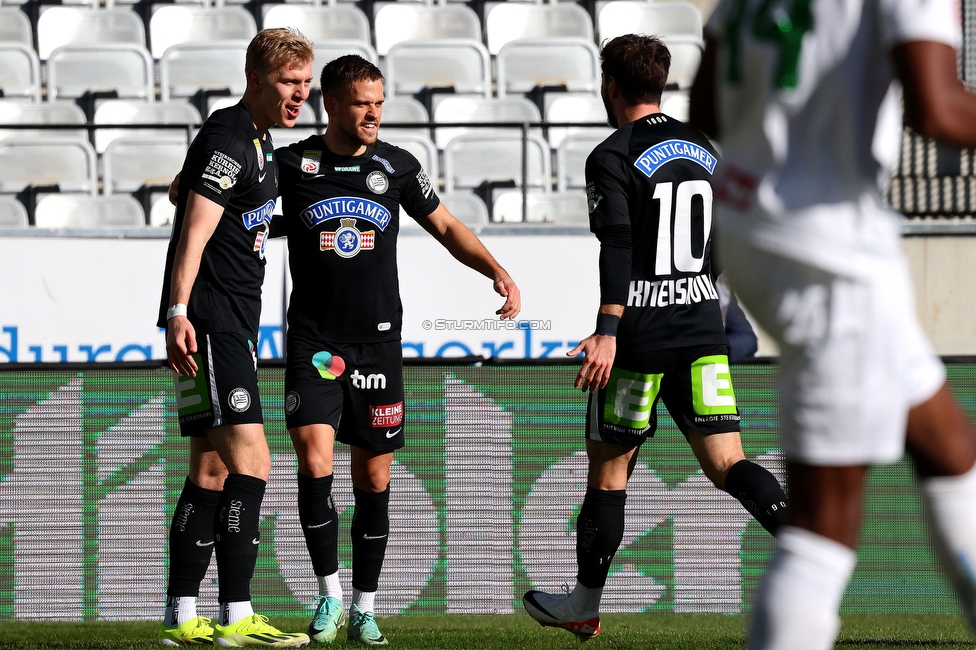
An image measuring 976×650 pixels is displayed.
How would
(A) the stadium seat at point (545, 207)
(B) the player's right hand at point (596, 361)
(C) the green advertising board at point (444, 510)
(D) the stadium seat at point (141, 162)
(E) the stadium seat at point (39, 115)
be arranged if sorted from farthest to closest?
(E) the stadium seat at point (39, 115) < (D) the stadium seat at point (141, 162) < (A) the stadium seat at point (545, 207) < (C) the green advertising board at point (444, 510) < (B) the player's right hand at point (596, 361)

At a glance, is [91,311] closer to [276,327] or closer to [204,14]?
[276,327]

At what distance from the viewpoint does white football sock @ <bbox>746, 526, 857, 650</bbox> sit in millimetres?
1984

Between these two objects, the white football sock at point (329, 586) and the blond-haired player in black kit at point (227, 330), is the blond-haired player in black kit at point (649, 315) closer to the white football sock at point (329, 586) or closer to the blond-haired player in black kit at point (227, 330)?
the white football sock at point (329, 586)

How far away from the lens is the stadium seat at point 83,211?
30.9ft

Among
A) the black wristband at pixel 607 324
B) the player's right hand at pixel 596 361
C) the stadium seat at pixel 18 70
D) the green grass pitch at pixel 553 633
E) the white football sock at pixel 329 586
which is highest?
the stadium seat at pixel 18 70

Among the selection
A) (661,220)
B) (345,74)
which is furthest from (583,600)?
(345,74)

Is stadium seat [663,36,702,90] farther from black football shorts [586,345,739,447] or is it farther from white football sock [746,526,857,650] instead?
white football sock [746,526,857,650]

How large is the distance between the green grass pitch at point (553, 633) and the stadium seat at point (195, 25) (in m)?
7.71

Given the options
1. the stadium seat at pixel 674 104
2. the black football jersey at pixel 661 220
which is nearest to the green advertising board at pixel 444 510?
the black football jersey at pixel 661 220

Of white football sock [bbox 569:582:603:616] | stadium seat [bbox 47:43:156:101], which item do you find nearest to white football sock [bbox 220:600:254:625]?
white football sock [bbox 569:582:603:616]

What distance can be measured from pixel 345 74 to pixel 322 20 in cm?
768

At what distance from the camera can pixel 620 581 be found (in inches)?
220

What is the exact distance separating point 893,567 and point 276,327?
4.28 m

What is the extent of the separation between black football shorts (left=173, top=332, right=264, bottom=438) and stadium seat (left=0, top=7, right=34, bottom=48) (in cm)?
885
